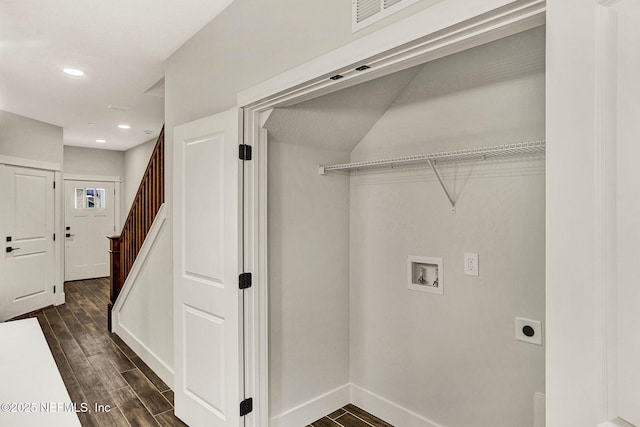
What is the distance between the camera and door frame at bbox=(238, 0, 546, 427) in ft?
3.54

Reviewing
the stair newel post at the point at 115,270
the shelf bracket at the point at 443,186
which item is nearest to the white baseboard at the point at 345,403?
the shelf bracket at the point at 443,186

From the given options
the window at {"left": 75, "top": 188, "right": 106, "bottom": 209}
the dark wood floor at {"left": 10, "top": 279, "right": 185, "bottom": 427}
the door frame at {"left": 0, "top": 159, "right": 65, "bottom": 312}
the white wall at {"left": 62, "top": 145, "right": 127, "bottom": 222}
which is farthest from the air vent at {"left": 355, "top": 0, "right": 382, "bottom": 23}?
the window at {"left": 75, "top": 188, "right": 106, "bottom": 209}

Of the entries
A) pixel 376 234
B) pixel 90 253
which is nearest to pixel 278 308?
pixel 376 234

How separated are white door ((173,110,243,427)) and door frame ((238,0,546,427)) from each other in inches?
3.2

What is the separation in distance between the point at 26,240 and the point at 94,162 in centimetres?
288

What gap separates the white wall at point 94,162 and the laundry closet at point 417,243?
6.69 metres

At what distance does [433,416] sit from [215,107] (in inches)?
93.2
